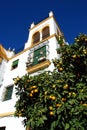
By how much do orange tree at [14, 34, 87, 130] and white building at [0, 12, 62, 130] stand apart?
3.60m

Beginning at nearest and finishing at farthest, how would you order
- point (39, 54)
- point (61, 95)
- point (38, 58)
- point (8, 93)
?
1. point (61, 95)
2. point (8, 93)
3. point (38, 58)
4. point (39, 54)

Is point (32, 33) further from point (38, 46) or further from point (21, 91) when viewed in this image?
point (21, 91)

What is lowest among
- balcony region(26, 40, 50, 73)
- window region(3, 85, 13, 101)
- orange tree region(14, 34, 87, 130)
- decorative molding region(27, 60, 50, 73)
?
orange tree region(14, 34, 87, 130)

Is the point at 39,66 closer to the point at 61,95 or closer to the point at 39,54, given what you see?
the point at 39,54

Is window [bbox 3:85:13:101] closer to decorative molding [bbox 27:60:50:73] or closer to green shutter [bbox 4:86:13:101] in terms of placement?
green shutter [bbox 4:86:13:101]

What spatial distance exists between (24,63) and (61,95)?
8.71 meters

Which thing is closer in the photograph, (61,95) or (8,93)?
(61,95)

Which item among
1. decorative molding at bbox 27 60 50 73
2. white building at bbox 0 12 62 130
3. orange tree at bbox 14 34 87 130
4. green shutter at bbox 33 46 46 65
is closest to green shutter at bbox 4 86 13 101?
white building at bbox 0 12 62 130

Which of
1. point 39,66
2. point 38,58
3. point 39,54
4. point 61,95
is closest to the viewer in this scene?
point 61,95

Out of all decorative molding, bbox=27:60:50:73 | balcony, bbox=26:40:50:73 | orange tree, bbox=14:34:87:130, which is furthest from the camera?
balcony, bbox=26:40:50:73

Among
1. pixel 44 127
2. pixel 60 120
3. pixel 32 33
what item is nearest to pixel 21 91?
pixel 44 127

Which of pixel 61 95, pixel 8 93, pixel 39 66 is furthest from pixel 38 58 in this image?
pixel 61 95

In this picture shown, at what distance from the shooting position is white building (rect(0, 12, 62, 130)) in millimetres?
11355

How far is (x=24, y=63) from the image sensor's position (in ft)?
47.1
